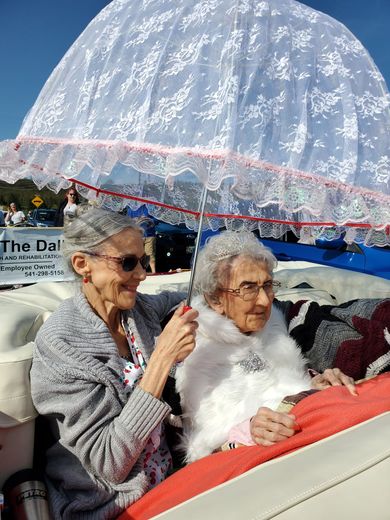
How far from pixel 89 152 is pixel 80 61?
367mm

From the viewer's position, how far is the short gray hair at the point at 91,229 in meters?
1.83

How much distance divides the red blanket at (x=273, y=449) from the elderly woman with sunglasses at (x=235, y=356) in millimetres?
162

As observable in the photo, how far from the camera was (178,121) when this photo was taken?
138cm

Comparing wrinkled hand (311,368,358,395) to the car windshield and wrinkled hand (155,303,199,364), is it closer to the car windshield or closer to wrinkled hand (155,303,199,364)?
wrinkled hand (155,303,199,364)

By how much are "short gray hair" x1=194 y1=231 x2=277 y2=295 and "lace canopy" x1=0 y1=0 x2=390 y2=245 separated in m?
0.44

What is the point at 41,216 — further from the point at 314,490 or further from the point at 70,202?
the point at 314,490

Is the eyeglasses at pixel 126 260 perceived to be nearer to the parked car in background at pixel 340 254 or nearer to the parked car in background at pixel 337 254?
the parked car in background at pixel 337 254

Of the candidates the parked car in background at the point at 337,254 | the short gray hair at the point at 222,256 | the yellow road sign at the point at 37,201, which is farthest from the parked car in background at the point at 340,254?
the yellow road sign at the point at 37,201

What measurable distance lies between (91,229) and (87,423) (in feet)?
2.31

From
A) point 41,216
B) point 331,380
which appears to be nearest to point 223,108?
point 331,380

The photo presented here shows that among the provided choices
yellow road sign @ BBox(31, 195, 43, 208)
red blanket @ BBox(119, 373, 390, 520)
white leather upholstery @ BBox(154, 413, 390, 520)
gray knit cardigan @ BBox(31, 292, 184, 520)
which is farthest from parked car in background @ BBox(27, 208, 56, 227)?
white leather upholstery @ BBox(154, 413, 390, 520)

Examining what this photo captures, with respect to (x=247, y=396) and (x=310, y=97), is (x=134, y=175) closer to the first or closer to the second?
(x=310, y=97)

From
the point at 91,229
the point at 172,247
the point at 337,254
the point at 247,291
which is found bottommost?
the point at 172,247

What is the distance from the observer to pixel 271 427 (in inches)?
60.5
